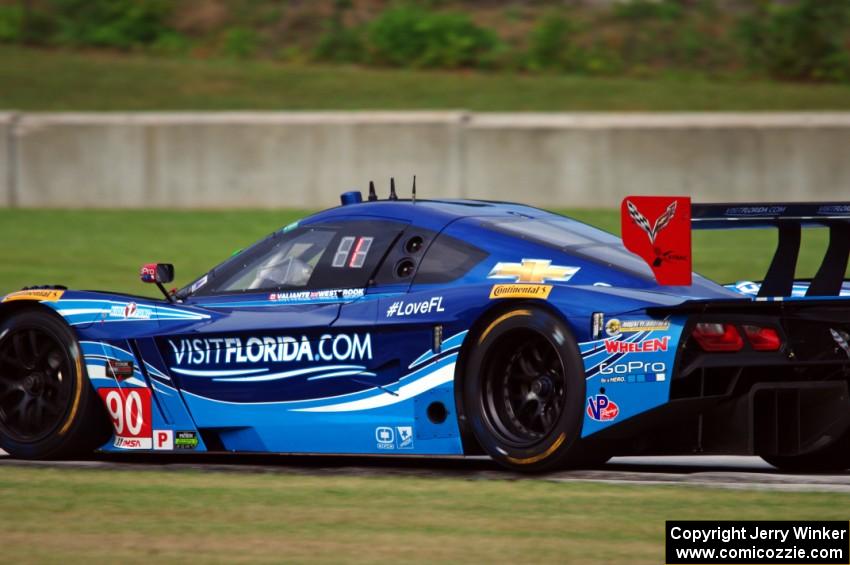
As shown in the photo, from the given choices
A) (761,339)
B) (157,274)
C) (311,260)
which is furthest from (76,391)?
(761,339)

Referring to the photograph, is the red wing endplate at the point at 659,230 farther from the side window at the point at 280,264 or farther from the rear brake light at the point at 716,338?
the side window at the point at 280,264

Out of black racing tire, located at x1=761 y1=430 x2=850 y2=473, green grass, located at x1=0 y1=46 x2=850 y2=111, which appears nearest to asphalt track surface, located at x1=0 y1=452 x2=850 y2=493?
black racing tire, located at x1=761 y1=430 x2=850 y2=473

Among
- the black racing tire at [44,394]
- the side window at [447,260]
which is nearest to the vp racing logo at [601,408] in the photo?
the side window at [447,260]

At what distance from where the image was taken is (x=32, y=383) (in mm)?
8320

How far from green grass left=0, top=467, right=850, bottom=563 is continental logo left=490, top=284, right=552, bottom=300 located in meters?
0.80

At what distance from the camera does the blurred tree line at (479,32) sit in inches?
963

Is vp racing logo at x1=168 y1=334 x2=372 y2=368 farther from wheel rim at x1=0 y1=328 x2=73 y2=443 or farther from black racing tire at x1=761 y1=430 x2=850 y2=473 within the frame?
black racing tire at x1=761 y1=430 x2=850 y2=473

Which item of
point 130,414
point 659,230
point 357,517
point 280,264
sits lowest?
point 357,517

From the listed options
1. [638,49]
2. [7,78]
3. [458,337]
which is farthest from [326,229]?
[638,49]

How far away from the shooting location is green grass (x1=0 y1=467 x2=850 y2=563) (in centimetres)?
547

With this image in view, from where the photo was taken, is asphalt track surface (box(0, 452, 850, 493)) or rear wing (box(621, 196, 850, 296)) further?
asphalt track surface (box(0, 452, 850, 493))

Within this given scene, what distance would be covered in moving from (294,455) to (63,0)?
21053 millimetres

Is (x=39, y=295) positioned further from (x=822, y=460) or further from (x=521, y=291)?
(x=822, y=460)

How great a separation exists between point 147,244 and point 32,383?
27.5 ft
